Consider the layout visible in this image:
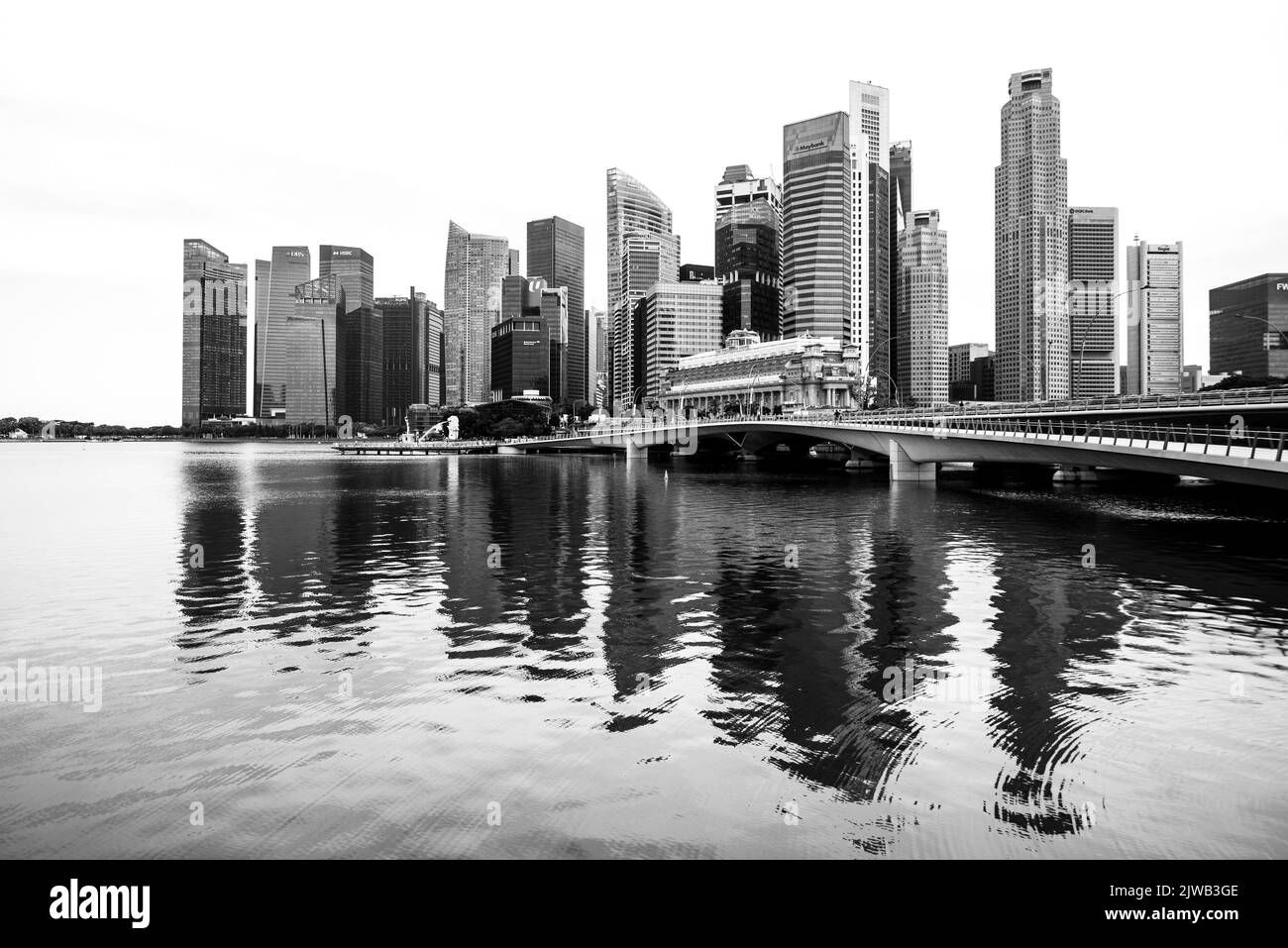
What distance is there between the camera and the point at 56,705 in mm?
14391

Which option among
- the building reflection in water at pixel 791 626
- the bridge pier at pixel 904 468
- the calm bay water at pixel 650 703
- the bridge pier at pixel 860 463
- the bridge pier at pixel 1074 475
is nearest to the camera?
the calm bay water at pixel 650 703

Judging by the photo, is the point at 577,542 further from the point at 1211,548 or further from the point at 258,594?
the point at 1211,548

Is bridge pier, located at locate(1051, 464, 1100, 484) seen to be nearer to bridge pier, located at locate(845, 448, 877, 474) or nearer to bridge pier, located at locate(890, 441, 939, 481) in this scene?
bridge pier, located at locate(890, 441, 939, 481)

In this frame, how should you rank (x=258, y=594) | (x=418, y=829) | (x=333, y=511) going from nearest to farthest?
1. (x=418, y=829)
2. (x=258, y=594)
3. (x=333, y=511)

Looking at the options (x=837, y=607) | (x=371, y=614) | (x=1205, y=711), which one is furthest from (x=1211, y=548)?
(x=371, y=614)

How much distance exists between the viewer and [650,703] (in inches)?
561

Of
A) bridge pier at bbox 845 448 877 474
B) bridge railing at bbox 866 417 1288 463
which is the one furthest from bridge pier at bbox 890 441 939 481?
bridge pier at bbox 845 448 877 474

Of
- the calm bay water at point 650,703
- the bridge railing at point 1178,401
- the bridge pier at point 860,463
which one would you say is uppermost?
the bridge railing at point 1178,401

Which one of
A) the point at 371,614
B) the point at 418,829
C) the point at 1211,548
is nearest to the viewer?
the point at 418,829

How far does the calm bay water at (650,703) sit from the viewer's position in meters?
9.59

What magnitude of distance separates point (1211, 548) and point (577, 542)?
90.8 feet

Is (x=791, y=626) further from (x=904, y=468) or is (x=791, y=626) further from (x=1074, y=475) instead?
(x=1074, y=475)

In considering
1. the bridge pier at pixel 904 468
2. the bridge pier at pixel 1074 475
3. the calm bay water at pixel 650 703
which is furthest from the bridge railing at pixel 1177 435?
the bridge pier at pixel 1074 475

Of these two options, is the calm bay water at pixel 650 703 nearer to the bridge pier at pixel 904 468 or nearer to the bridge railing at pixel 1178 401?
the bridge railing at pixel 1178 401
